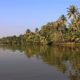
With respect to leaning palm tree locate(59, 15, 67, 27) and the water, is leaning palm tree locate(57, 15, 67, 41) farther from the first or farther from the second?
the water

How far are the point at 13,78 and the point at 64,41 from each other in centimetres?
9072

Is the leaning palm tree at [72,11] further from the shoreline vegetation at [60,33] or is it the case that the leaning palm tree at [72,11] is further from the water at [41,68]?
the water at [41,68]

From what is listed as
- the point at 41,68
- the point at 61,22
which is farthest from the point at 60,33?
the point at 41,68

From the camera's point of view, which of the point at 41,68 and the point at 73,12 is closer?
the point at 41,68

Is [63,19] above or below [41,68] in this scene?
above

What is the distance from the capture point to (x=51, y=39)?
118188 millimetres

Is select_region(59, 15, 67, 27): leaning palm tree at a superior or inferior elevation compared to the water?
superior

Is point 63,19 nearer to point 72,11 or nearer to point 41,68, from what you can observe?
point 72,11

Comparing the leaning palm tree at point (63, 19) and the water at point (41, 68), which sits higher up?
the leaning palm tree at point (63, 19)

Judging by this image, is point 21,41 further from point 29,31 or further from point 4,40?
point 4,40

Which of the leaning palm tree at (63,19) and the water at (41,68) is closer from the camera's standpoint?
the water at (41,68)

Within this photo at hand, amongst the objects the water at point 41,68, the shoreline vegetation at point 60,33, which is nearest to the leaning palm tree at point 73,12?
the shoreline vegetation at point 60,33

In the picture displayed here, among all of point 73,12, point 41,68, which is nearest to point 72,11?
point 73,12

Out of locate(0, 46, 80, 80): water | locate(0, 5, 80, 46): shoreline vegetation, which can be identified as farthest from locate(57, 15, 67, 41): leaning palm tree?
locate(0, 46, 80, 80): water
